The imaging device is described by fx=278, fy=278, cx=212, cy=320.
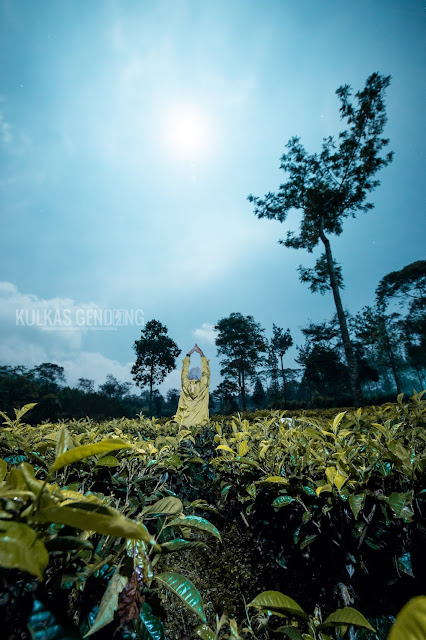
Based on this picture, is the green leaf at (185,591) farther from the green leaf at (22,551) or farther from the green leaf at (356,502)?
the green leaf at (356,502)

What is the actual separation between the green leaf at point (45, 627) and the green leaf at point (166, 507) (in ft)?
1.03

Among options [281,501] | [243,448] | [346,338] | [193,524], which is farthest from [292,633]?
[346,338]

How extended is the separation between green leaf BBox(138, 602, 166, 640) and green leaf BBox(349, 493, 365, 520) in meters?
0.82

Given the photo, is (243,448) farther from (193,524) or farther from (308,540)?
(193,524)

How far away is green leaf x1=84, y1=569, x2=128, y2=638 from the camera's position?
468mm

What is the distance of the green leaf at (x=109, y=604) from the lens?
47 cm

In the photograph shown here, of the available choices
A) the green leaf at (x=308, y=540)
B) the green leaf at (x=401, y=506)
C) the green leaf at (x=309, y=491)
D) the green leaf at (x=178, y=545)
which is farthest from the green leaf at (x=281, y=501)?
the green leaf at (x=178, y=545)

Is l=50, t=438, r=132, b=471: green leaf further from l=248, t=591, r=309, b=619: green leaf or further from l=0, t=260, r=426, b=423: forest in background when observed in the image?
l=0, t=260, r=426, b=423: forest in background

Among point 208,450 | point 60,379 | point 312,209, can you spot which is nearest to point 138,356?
point 60,379

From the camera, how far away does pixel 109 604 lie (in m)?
0.50

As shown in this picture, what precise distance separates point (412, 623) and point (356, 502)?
0.92 metres

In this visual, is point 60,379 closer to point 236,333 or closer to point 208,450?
point 236,333

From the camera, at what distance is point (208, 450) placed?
294 centimetres

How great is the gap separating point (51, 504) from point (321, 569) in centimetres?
166
